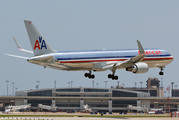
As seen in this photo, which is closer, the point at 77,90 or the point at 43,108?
the point at 43,108

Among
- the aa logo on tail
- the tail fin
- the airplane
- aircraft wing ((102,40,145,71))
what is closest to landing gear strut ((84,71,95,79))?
the airplane

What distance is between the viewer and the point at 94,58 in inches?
3041

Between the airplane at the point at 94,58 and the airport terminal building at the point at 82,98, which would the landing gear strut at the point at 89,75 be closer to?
the airplane at the point at 94,58

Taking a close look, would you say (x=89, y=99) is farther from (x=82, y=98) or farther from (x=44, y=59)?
(x=44, y=59)

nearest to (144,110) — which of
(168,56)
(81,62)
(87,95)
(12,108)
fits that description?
(87,95)

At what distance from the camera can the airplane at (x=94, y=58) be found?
7275 centimetres

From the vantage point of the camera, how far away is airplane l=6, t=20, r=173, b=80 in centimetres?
7275

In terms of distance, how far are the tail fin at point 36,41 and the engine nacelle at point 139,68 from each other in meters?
16.7

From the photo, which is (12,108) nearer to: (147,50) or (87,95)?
(87,95)

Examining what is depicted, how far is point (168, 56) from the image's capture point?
8425 centimetres

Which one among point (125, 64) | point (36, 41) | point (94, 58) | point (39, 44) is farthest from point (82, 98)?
point (36, 41)

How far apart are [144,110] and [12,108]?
5479 cm

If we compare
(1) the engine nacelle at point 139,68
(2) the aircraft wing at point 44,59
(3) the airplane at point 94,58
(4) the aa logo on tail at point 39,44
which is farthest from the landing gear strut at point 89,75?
(4) the aa logo on tail at point 39,44

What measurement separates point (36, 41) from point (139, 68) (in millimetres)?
20708
